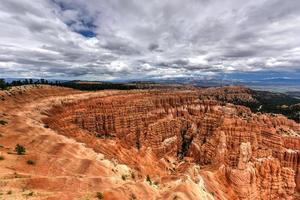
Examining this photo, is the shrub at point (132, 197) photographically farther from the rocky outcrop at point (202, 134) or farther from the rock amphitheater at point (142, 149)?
the rocky outcrop at point (202, 134)

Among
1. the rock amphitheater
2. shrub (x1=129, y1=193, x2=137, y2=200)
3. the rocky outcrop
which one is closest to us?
shrub (x1=129, y1=193, x2=137, y2=200)

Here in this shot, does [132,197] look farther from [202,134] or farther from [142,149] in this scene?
[202,134]

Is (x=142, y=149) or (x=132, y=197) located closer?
(x=132, y=197)

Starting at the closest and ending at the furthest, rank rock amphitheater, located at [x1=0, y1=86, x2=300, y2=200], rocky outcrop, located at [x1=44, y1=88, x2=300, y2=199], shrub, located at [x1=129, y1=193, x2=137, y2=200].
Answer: shrub, located at [x1=129, y1=193, x2=137, y2=200] < rock amphitheater, located at [x1=0, y1=86, x2=300, y2=200] < rocky outcrop, located at [x1=44, y1=88, x2=300, y2=199]

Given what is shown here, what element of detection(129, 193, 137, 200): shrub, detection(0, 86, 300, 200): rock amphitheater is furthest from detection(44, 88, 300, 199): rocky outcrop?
detection(129, 193, 137, 200): shrub

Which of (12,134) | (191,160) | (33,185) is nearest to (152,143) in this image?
(191,160)

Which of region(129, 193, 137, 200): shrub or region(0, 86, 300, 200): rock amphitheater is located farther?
region(0, 86, 300, 200): rock amphitheater

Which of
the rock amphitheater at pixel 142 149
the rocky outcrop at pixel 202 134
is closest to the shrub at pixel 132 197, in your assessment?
the rock amphitheater at pixel 142 149

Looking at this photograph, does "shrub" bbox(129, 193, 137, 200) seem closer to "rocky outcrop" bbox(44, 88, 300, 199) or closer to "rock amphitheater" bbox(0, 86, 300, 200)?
"rock amphitheater" bbox(0, 86, 300, 200)

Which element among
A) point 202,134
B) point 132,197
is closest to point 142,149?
point 202,134
